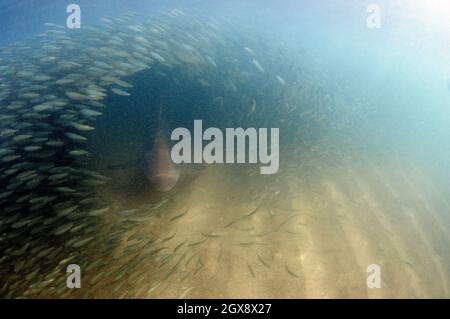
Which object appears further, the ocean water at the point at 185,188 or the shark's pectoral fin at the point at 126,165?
the shark's pectoral fin at the point at 126,165

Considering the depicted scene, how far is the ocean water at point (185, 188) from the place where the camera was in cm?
438

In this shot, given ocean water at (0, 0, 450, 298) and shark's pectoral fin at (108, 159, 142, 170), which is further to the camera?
shark's pectoral fin at (108, 159, 142, 170)

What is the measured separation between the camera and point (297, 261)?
15.2 feet

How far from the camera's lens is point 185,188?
6.09 meters

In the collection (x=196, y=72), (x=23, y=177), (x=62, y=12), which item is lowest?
(x=23, y=177)

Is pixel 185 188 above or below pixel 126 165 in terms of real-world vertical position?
below

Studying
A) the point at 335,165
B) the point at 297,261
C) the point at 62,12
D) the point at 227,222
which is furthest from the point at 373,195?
the point at 62,12

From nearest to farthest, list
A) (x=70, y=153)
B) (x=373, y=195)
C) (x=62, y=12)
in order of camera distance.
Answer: (x=70, y=153)
(x=373, y=195)
(x=62, y=12)

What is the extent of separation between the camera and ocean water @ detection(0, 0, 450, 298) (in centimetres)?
438
